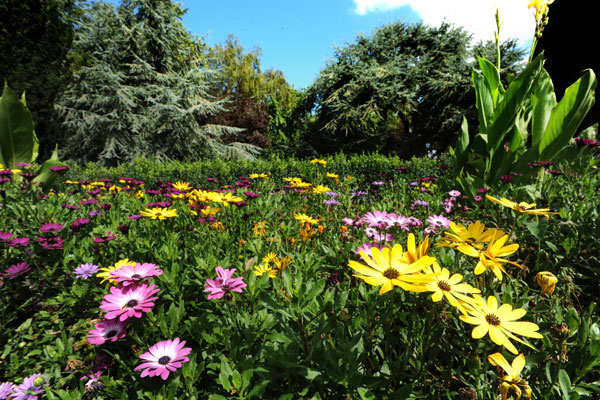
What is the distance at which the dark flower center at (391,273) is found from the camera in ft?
2.15

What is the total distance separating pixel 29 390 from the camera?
3.29ft

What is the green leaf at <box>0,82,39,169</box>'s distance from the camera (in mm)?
3402

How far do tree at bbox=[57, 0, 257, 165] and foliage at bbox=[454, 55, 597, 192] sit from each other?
1121cm

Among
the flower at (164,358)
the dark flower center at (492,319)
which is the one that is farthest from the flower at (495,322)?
the flower at (164,358)

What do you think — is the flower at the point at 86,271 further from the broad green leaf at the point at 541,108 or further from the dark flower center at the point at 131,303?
the broad green leaf at the point at 541,108

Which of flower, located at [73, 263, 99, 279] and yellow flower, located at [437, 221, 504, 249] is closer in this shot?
yellow flower, located at [437, 221, 504, 249]

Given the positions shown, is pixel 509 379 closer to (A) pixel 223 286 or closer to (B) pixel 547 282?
(B) pixel 547 282

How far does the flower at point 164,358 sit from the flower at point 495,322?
2.48 ft

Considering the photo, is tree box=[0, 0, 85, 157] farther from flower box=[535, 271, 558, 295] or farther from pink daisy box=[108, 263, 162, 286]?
flower box=[535, 271, 558, 295]

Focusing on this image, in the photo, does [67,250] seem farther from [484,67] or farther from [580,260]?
[484,67]

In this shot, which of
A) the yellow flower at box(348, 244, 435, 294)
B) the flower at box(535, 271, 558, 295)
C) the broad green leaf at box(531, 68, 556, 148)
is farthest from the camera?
the broad green leaf at box(531, 68, 556, 148)

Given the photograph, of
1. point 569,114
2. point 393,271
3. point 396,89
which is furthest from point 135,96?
point 393,271

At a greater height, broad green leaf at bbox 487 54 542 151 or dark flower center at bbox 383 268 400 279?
broad green leaf at bbox 487 54 542 151

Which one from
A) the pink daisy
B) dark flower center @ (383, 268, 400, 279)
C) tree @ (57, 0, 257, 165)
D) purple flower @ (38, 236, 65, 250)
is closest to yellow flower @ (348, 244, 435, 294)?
Result: dark flower center @ (383, 268, 400, 279)
